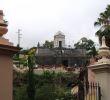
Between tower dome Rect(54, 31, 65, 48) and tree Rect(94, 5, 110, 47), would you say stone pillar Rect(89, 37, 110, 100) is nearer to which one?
tree Rect(94, 5, 110, 47)

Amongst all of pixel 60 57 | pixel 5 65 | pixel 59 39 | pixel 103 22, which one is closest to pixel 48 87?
pixel 103 22

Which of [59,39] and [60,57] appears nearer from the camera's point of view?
[60,57]

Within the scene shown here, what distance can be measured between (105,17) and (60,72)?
884 inches

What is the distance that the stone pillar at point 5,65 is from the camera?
26.3 ft

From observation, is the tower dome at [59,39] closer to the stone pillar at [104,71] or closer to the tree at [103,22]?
the tree at [103,22]

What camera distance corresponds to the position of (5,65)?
814 cm

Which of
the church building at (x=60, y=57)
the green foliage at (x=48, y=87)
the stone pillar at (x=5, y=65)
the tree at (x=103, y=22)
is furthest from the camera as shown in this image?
the church building at (x=60, y=57)

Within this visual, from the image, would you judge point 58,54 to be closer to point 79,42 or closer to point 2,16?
point 79,42

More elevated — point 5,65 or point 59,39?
point 59,39

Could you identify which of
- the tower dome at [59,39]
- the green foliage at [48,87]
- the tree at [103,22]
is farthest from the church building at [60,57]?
the tree at [103,22]

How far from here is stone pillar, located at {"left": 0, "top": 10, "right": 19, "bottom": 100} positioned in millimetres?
8031

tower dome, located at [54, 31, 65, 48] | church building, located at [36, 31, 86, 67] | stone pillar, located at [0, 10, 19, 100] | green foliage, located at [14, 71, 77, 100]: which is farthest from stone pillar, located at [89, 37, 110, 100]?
tower dome, located at [54, 31, 65, 48]

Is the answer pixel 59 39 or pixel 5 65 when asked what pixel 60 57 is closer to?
pixel 59 39

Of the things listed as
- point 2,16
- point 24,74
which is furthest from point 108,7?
point 2,16
